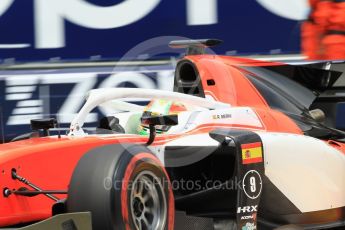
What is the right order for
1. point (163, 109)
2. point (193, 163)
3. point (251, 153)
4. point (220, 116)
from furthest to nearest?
point (163, 109) < point (220, 116) < point (193, 163) < point (251, 153)

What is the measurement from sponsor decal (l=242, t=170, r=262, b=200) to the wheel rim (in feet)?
2.05

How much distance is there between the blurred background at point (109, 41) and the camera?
7.93 m

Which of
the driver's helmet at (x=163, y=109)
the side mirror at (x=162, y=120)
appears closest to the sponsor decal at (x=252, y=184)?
the side mirror at (x=162, y=120)

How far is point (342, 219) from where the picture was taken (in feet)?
16.6

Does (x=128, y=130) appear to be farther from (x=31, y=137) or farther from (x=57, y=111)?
(x=57, y=111)

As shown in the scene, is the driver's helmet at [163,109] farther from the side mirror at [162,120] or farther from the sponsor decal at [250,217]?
the sponsor decal at [250,217]

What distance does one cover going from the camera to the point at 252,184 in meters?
4.50

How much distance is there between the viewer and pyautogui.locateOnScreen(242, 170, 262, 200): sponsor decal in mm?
4461

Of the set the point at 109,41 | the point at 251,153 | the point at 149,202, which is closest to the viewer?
the point at 149,202

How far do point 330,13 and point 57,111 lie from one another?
10.7 ft

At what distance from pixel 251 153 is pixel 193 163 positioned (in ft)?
1.35

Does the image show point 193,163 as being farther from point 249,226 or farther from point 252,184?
point 249,226

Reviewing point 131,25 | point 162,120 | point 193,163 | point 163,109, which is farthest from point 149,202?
point 131,25

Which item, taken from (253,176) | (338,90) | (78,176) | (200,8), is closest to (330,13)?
(200,8)
